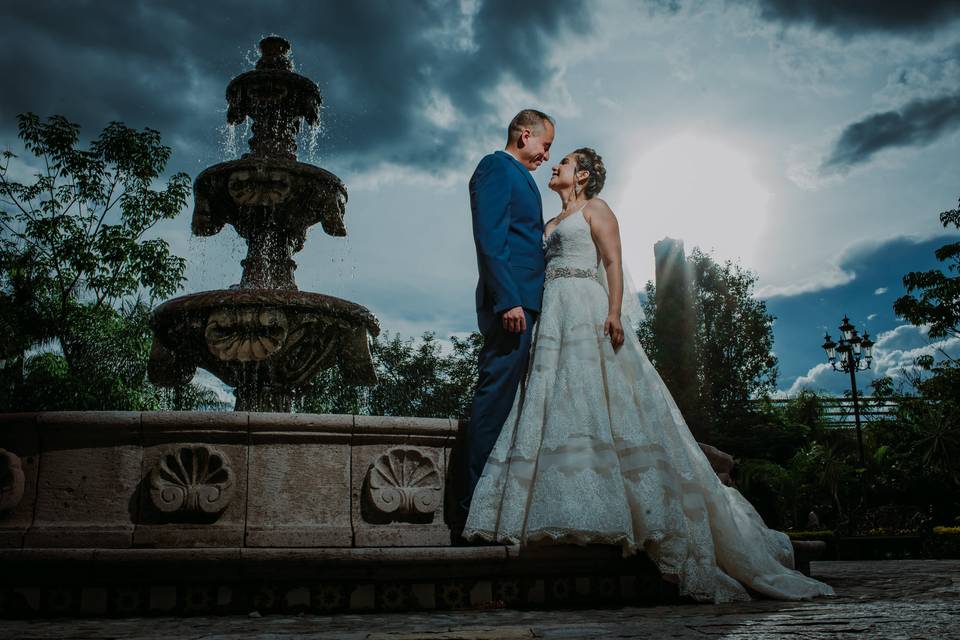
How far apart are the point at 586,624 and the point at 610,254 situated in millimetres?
2356

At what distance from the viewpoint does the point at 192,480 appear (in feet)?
13.1

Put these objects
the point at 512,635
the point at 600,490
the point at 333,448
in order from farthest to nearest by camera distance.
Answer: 1. the point at 333,448
2. the point at 600,490
3. the point at 512,635

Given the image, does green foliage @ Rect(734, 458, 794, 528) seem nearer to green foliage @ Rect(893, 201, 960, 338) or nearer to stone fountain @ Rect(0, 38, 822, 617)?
green foliage @ Rect(893, 201, 960, 338)

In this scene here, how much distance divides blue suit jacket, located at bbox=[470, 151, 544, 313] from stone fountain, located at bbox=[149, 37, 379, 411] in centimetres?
195

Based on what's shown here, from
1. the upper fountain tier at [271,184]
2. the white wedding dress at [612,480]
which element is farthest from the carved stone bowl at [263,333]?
the white wedding dress at [612,480]

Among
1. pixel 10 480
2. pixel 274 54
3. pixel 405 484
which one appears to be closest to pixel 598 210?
pixel 405 484

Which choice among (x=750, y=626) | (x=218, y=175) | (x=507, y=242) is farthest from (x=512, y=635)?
(x=218, y=175)

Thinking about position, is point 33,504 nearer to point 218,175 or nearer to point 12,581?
point 12,581

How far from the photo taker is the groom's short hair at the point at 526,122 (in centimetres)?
506

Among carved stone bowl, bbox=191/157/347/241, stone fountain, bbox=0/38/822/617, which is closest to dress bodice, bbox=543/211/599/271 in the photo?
stone fountain, bbox=0/38/822/617

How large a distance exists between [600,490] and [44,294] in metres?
18.6

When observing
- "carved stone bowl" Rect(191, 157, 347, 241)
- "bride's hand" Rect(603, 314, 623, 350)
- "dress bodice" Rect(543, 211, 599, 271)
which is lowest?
"bride's hand" Rect(603, 314, 623, 350)

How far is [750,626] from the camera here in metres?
2.89

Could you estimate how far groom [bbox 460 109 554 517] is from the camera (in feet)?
14.1
